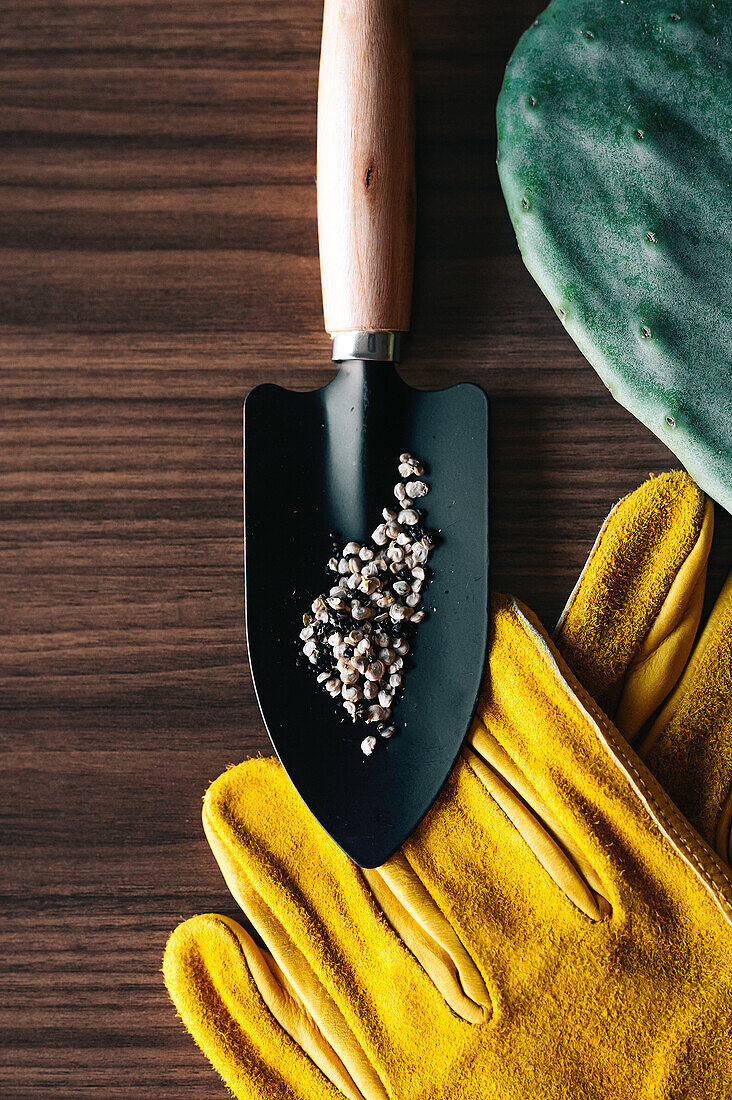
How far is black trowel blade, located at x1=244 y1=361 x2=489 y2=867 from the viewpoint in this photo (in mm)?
514

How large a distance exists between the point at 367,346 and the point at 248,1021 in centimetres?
49

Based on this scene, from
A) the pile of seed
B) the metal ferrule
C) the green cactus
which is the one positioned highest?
the green cactus

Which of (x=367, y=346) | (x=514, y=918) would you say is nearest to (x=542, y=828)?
(x=514, y=918)

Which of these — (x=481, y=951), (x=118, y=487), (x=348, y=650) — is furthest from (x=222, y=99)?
(x=481, y=951)

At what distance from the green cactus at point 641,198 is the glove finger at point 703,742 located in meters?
0.12

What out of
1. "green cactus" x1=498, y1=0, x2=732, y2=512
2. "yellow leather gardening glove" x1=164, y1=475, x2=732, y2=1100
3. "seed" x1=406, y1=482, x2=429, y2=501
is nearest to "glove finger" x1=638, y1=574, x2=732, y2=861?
"yellow leather gardening glove" x1=164, y1=475, x2=732, y2=1100

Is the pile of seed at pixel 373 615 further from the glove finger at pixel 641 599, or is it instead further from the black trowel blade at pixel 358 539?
the glove finger at pixel 641 599

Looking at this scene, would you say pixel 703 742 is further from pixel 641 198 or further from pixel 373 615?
pixel 641 198

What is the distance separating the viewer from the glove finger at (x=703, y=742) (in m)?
0.52

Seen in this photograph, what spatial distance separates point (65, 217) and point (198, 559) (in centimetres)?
29

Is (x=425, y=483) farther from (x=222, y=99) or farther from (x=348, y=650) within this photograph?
(x=222, y=99)

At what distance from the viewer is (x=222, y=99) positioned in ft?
1.88

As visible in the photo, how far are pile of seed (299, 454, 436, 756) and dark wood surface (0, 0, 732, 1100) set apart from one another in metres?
0.07

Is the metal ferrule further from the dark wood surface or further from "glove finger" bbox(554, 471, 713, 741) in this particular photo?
"glove finger" bbox(554, 471, 713, 741)
